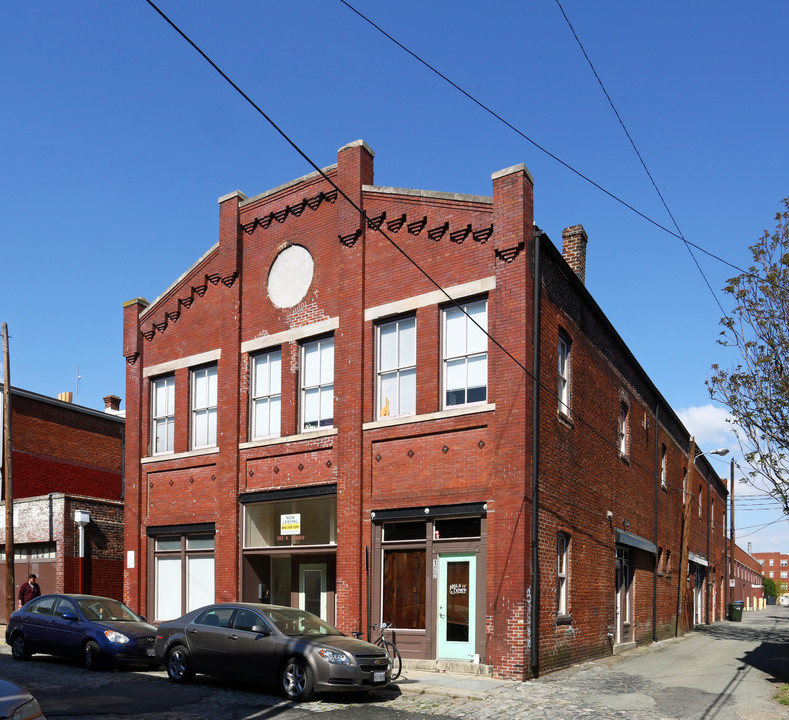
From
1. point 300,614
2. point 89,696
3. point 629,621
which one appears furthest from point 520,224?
point 629,621

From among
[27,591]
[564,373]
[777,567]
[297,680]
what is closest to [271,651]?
[297,680]

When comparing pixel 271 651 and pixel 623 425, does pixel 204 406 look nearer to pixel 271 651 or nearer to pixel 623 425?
pixel 271 651

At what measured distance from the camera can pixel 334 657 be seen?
43.2 feet

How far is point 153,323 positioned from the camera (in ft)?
77.3

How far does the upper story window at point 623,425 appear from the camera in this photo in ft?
77.4

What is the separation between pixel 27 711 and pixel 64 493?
67.1 feet

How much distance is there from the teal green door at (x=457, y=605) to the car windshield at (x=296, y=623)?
2.74m

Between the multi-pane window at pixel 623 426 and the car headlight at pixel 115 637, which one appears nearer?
the car headlight at pixel 115 637

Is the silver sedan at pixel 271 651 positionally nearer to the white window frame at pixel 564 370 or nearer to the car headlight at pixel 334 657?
the car headlight at pixel 334 657

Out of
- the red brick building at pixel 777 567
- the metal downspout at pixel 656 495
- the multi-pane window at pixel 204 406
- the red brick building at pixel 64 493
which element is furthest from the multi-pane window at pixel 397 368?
the red brick building at pixel 777 567

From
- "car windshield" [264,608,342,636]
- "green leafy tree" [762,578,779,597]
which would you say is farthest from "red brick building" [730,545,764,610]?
"car windshield" [264,608,342,636]

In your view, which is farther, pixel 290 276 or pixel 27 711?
pixel 290 276

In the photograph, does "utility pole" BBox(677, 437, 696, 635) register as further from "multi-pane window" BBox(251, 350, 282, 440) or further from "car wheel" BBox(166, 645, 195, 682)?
"car wheel" BBox(166, 645, 195, 682)

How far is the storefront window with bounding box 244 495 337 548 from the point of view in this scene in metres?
19.9
